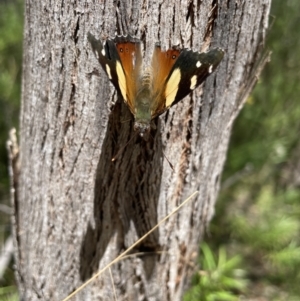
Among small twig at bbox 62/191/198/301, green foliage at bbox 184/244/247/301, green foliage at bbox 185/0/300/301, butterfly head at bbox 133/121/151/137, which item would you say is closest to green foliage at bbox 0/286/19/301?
small twig at bbox 62/191/198/301

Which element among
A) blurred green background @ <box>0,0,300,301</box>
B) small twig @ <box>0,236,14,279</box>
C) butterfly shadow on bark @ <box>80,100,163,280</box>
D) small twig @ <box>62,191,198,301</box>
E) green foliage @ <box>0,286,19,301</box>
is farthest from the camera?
blurred green background @ <box>0,0,300,301</box>

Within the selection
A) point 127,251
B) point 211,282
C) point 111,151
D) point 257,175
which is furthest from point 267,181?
point 111,151

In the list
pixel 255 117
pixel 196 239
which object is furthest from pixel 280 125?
pixel 196 239

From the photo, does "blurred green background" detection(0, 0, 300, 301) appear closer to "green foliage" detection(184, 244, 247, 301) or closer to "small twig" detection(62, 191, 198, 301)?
"green foliage" detection(184, 244, 247, 301)

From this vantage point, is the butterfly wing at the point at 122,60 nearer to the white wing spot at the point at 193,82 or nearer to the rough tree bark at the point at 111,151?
the rough tree bark at the point at 111,151

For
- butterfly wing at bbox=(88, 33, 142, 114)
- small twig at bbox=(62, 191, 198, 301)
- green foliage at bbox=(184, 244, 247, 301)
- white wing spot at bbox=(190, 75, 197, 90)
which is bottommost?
green foliage at bbox=(184, 244, 247, 301)

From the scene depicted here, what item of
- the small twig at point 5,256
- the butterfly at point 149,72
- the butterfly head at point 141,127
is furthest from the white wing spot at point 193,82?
the small twig at point 5,256
